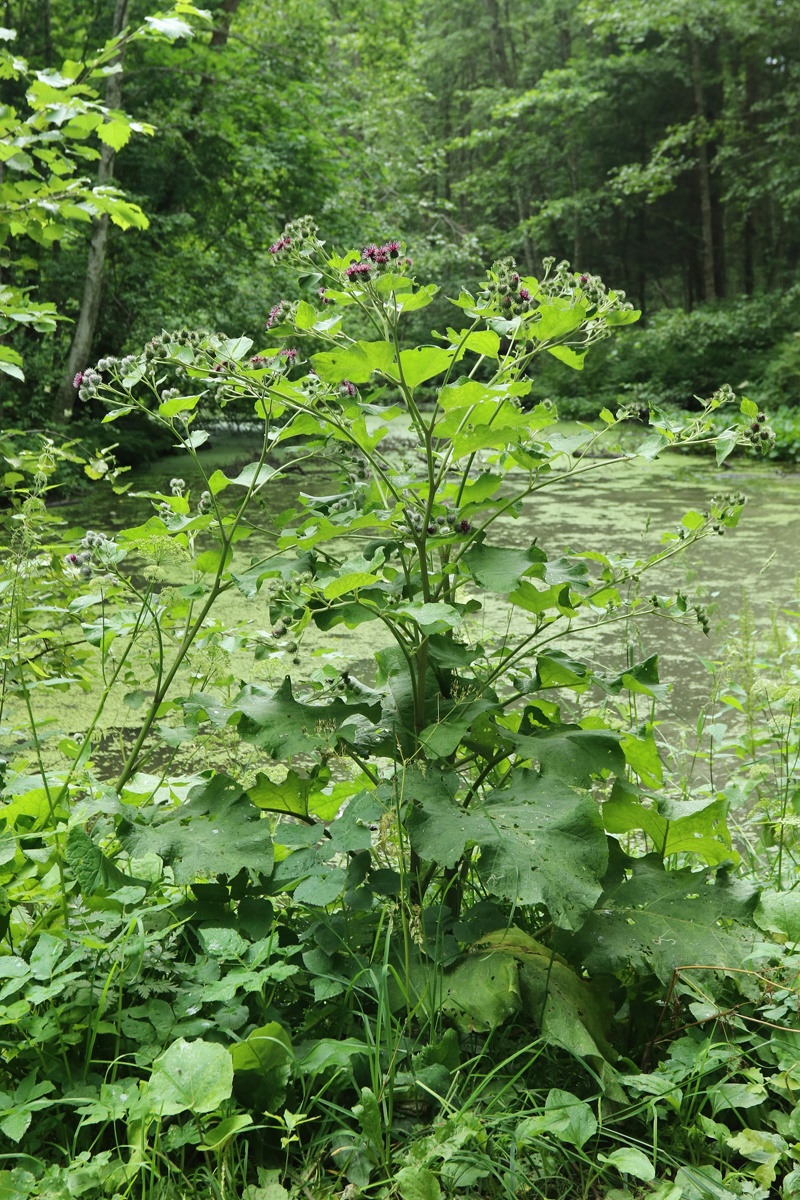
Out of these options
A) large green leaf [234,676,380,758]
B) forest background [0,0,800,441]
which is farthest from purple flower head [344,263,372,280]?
forest background [0,0,800,441]

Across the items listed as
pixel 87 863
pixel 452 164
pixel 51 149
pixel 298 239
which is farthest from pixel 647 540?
pixel 452 164

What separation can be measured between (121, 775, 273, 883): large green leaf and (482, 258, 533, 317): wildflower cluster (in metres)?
0.64

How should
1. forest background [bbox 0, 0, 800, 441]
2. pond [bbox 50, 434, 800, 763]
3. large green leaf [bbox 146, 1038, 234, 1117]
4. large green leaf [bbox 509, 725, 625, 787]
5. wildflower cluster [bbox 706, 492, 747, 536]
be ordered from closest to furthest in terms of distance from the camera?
large green leaf [bbox 146, 1038, 234, 1117], large green leaf [bbox 509, 725, 625, 787], wildflower cluster [bbox 706, 492, 747, 536], pond [bbox 50, 434, 800, 763], forest background [bbox 0, 0, 800, 441]

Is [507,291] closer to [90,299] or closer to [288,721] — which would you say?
[288,721]

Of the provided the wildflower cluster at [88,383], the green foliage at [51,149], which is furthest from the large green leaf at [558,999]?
the green foliage at [51,149]

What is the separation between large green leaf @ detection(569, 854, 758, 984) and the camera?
3.05ft

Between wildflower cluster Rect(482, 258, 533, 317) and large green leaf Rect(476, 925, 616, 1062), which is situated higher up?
wildflower cluster Rect(482, 258, 533, 317)

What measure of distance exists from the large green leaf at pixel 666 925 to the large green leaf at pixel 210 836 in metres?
0.35

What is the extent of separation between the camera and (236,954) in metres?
0.90

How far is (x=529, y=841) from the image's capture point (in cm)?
88

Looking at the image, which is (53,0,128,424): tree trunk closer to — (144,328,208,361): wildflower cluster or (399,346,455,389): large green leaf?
(144,328,208,361): wildflower cluster

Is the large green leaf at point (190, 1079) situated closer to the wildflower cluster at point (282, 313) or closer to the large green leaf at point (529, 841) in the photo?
the large green leaf at point (529, 841)

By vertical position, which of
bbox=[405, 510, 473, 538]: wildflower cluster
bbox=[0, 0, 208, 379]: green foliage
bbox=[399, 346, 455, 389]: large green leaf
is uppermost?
bbox=[0, 0, 208, 379]: green foliage

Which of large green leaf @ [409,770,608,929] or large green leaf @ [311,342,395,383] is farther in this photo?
large green leaf @ [311,342,395,383]
